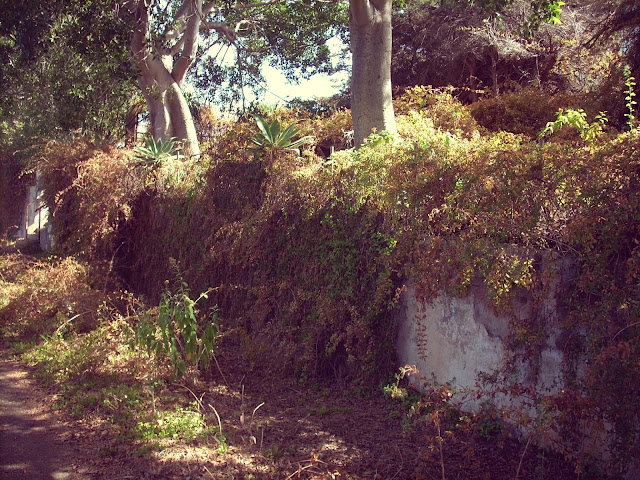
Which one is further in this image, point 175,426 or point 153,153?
point 153,153

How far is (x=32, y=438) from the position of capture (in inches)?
208

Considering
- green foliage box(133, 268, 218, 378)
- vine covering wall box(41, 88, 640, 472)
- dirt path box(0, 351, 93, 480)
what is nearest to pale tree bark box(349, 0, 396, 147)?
vine covering wall box(41, 88, 640, 472)

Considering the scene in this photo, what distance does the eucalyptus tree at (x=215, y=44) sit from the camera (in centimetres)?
1320

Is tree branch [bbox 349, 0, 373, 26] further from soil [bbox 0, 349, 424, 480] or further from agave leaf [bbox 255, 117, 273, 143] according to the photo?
soil [bbox 0, 349, 424, 480]

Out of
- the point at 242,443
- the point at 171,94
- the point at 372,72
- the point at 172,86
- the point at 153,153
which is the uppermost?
the point at 172,86

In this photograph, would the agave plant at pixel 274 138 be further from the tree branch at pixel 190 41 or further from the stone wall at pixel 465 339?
the tree branch at pixel 190 41

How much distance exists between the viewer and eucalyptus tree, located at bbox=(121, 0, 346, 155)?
43.3 ft

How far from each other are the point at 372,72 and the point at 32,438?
6.89m

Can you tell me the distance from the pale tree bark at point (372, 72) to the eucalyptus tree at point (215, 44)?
2.96 meters

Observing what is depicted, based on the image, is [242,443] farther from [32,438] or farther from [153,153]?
[153,153]

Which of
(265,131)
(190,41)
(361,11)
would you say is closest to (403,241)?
(265,131)

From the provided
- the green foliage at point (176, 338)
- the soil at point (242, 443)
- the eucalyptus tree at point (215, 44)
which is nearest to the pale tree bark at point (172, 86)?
the eucalyptus tree at point (215, 44)

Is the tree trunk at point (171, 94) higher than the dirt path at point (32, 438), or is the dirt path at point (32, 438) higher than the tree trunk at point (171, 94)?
the tree trunk at point (171, 94)

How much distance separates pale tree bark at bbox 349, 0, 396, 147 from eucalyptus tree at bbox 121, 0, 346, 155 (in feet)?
9.71
